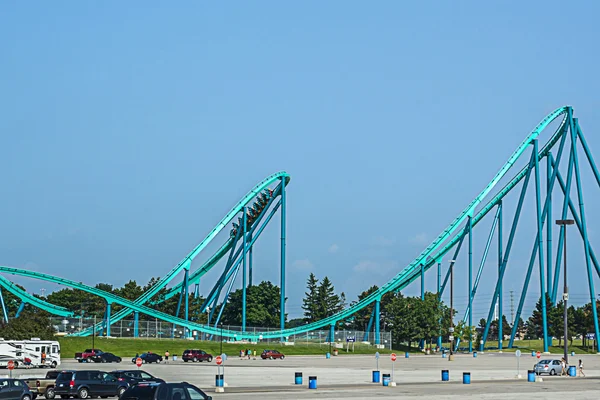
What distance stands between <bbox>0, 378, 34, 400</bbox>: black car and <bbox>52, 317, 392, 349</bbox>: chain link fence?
59451 mm

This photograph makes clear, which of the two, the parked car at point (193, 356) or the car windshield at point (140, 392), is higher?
the parked car at point (193, 356)

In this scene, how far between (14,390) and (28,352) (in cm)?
3465

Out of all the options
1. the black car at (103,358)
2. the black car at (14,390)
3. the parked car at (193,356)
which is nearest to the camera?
the black car at (14,390)

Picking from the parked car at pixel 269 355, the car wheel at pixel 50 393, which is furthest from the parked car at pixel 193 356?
the car wheel at pixel 50 393

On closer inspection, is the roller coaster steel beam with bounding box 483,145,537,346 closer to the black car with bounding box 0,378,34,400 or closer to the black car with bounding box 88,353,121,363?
the black car with bounding box 88,353,121,363

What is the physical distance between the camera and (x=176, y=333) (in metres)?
101

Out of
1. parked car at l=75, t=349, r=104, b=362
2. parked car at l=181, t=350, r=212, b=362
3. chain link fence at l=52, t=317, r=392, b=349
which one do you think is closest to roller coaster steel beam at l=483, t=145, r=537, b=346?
chain link fence at l=52, t=317, r=392, b=349

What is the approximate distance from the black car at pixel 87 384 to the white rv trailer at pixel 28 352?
2804 centimetres

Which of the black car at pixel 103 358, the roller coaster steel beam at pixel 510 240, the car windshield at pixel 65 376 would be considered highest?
the roller coaster steel beam at pixel 510 240

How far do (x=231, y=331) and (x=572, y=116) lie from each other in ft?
152

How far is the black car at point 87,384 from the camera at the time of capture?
1535 inches

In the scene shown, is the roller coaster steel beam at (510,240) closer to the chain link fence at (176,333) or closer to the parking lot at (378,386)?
the chain link fence at (176,333)

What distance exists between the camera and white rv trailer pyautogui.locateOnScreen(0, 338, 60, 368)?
6594cm

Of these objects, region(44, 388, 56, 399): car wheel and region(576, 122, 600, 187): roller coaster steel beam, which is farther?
region(576, 122, 600, 187): roller coaster steel beam
